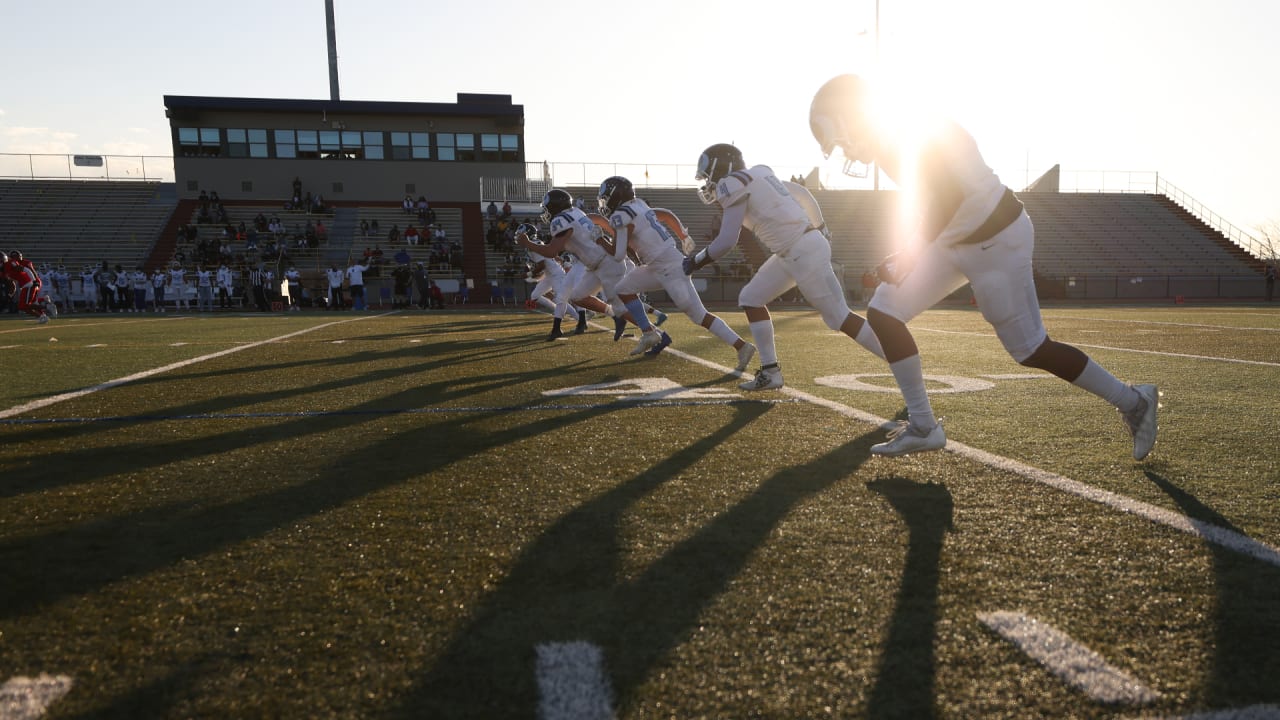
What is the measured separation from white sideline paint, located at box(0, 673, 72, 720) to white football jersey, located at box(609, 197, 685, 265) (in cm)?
713

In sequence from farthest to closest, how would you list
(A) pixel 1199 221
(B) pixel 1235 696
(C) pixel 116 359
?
(A) pixel 1199 221, (C) pixel 116 359, (B) pixel 1235 696

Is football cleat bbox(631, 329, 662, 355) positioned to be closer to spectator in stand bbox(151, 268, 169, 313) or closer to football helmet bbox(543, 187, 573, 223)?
football helmet bbox(543, 187, 573, 223)

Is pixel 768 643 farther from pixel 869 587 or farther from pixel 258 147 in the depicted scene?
pixel 258 147

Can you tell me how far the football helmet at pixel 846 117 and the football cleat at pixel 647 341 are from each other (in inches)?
181

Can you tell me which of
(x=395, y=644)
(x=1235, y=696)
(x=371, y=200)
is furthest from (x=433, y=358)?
(x=371, y=200)

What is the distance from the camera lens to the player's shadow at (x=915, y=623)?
4.93 ft

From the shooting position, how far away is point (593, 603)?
6.41 feet

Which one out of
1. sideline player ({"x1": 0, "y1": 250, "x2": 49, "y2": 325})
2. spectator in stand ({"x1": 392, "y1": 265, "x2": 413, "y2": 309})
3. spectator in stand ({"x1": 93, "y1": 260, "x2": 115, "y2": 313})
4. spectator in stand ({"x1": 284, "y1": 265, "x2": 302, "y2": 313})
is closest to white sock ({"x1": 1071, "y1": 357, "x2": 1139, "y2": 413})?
sideline player ({"x1": 0, "y1": 250, "x2": 49, "y2": 325})

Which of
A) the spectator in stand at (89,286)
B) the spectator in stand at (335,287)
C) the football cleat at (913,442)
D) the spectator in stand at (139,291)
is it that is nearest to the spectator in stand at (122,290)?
the spectator in stand at (139,291)

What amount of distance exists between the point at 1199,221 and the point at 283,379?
48547 millimetres

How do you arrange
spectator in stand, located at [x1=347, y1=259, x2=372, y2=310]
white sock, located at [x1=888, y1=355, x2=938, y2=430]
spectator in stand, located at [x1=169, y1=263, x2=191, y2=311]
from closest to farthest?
1. white sock, located at [x1=888, y1=355, x2=938, y2=430]
2. spectator in stand, located at [x1=347, y1=259, x2=372, y2=310]
3. spectator in stand, located at [x1=169, y1=263, x2=191, y2=311]

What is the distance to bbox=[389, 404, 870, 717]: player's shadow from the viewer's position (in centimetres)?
156

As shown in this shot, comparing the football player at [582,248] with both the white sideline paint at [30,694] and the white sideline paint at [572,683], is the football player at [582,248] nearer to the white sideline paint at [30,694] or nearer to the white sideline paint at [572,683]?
the white sideline paint at [572,683]

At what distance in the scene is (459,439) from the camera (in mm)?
4125
